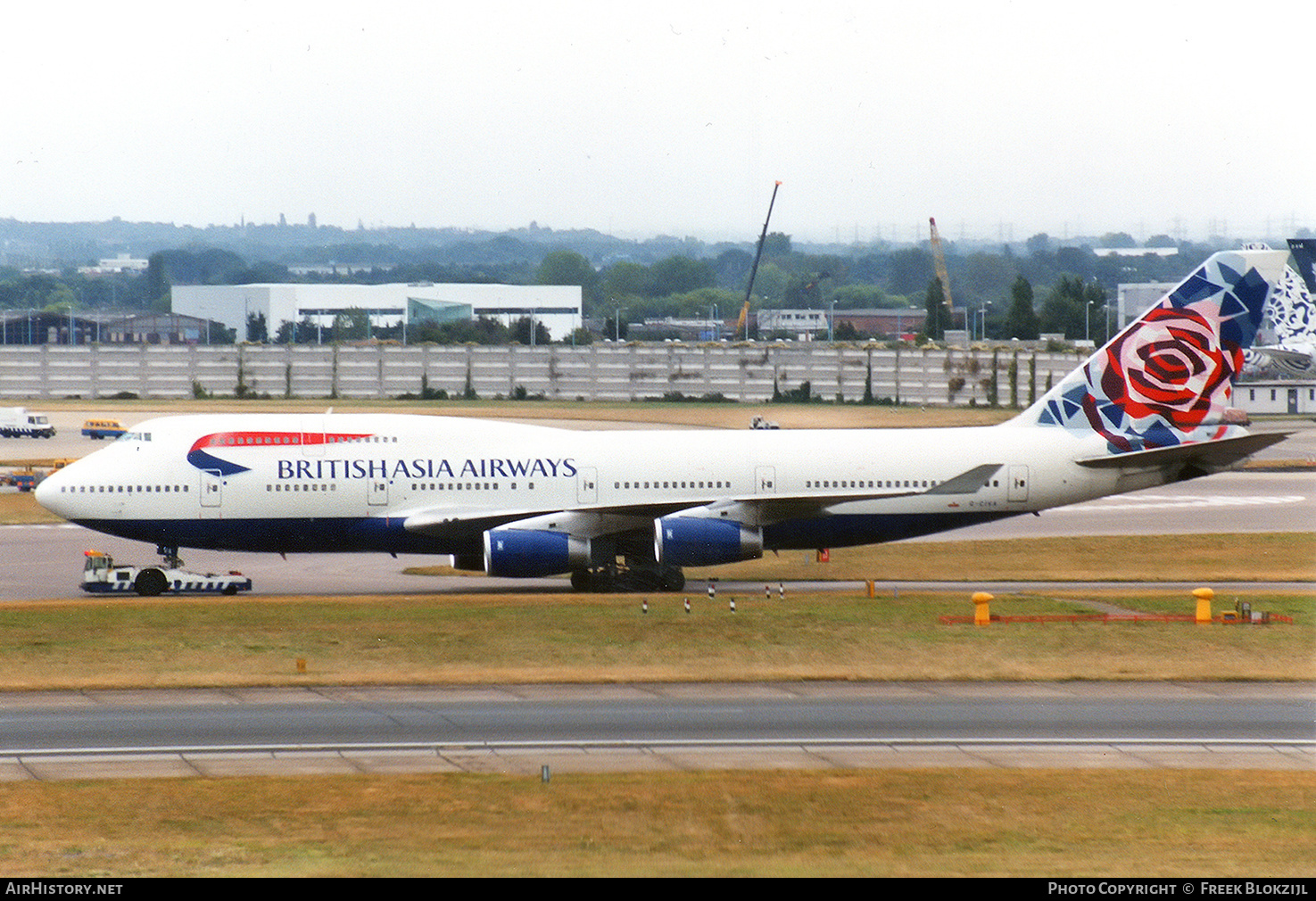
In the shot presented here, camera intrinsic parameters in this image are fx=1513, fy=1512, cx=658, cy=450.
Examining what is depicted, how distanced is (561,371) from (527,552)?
68129 millimetres

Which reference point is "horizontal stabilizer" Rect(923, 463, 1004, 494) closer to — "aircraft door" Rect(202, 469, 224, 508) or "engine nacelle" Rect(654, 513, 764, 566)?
"engine nacelle" Rect(654, 513, 764, 566)

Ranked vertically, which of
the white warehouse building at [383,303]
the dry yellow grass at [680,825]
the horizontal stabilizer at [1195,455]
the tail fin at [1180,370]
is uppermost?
the white warehouse building at [383,303]

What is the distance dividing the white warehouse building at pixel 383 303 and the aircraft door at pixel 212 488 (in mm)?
124377

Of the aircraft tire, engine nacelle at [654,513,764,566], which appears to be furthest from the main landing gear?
the aircraft tire

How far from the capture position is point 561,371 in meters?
105

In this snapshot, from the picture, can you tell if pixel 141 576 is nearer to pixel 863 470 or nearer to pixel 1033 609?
pixel 863 470

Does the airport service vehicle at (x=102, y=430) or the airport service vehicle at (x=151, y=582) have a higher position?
the airport service vehicle at (x=102, y=430)

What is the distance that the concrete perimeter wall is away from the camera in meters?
99.7

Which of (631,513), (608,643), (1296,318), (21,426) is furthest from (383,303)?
(608,643)

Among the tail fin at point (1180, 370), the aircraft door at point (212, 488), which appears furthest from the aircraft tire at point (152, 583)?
the tail fin at point (1180, 370)

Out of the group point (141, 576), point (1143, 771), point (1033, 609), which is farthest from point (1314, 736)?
point (141, 576)

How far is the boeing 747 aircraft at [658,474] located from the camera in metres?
38.8

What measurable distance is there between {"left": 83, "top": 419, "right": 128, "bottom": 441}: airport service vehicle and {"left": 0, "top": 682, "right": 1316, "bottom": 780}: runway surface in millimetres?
62713

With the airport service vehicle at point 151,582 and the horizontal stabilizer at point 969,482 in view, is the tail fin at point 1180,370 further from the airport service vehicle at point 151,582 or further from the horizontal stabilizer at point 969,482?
the airport service vehicle at point 151,582
